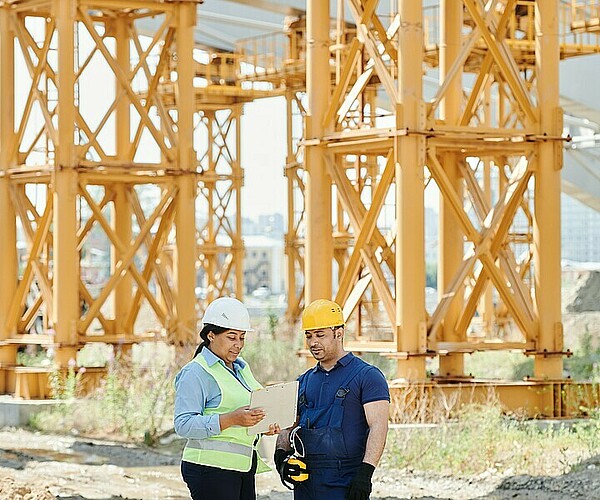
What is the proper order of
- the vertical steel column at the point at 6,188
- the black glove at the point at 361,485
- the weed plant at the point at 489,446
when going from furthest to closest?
the vertical steel column at the point at 6,188 < the weed plant at the point at 489,446 < the black glove at the point at 361,485

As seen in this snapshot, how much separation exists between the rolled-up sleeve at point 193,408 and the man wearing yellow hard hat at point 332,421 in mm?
401

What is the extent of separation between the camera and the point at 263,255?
122 m

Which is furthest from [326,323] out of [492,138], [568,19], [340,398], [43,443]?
[568,19]

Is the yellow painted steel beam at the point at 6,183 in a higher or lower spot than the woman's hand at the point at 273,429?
higher

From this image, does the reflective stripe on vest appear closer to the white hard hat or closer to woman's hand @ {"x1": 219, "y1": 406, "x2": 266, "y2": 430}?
woman's hand @ {"x1": 219, "y1": 406, "x2": 266, "y2": 430}

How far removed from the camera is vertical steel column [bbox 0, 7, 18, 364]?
21172 mm

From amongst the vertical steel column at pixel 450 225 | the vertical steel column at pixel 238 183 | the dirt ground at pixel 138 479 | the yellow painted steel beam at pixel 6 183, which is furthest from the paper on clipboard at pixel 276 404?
the vertical steel column at pixel 238 183

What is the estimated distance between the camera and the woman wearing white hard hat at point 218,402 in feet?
22.8

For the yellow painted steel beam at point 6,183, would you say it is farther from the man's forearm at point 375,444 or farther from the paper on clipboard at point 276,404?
the man's forearm at point 375,444

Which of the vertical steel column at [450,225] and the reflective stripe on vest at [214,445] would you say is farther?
the vertical steel column at [450,225]

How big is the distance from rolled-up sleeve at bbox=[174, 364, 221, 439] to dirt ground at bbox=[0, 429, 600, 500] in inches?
202

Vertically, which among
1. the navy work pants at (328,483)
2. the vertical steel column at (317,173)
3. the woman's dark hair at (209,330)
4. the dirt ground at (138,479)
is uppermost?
the vertical steel column at (317,173)

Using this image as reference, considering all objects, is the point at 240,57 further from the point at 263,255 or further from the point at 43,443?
the point at 263,255

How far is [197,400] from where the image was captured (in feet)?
22.7
